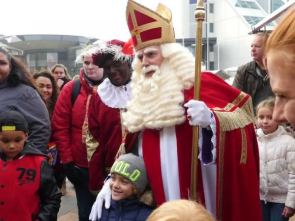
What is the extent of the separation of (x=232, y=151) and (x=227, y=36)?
3082 cm

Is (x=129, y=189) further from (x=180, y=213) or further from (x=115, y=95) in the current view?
(x=115, y=95)

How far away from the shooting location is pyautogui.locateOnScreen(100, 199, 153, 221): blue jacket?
2555 millimetres

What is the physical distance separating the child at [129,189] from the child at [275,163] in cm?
115

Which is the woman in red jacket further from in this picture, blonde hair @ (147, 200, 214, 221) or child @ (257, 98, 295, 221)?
blonde hair @ (147, 200, 214, 221)

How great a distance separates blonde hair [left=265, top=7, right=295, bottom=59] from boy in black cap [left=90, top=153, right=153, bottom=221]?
5.60 ft

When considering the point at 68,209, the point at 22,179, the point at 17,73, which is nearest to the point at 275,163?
the point at 22,179

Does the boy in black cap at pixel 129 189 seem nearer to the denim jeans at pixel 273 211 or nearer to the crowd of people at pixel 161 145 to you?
the crowd of people at pixel 161 145

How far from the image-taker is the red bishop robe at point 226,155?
8.10 ft

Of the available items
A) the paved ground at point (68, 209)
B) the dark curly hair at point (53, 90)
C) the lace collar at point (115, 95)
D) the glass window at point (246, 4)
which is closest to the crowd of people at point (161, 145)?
the lace collar at point (115, 95)

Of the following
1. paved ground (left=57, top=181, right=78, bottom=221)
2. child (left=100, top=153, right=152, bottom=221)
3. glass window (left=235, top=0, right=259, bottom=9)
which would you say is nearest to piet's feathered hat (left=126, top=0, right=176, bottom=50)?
child (left=100, top=153, right=152, bottom=221)

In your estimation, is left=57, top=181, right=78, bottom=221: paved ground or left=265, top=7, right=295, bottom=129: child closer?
left=265, top=7, right=295, bottom=129: child

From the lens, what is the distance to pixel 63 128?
3967mm

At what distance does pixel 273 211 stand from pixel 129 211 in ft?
4.51

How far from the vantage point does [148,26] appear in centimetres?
274
